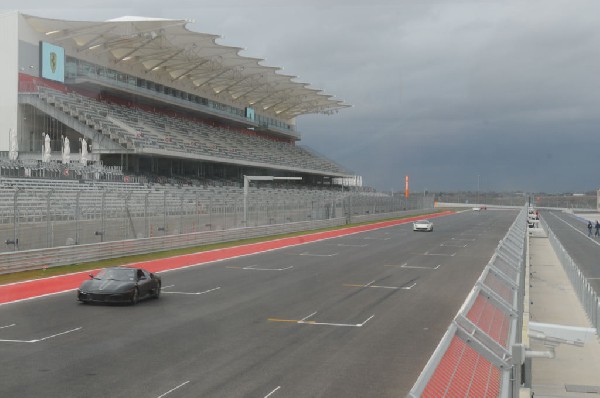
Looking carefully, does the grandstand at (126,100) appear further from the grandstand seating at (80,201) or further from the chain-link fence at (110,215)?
the chain-link fence at (110,215)

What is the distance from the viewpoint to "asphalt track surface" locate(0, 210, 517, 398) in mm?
10883

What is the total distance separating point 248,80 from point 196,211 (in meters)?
52.0

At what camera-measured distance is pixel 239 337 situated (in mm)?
14609

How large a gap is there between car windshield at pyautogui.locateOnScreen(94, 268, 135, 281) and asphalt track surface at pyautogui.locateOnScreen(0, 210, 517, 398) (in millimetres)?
1036

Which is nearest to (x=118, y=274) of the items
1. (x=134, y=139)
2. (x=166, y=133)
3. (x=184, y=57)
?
(x=134, y=139)

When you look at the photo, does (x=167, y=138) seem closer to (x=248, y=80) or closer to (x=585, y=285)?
(x=248, y=80)

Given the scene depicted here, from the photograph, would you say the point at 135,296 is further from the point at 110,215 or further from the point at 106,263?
the point at 110,215

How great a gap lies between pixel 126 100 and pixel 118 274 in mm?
57999

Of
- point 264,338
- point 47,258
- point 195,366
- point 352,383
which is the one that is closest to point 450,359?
point 352,383

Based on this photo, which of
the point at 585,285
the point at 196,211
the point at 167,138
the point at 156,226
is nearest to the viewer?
the point at 585,285

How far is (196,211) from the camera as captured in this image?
39.3 metres

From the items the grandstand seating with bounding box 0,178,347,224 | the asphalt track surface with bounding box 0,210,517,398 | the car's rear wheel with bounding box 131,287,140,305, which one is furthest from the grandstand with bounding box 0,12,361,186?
the asphalt track surface with bounding box 0,210,517,398

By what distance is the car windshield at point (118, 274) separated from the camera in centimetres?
1978

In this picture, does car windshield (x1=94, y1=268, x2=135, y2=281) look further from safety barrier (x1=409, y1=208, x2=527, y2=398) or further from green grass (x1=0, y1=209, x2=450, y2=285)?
safety barrier (x1=409, y1=208, x2=527, y2=398)
